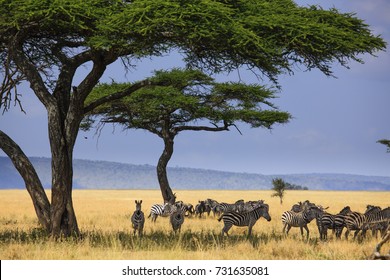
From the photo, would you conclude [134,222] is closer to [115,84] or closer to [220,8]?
[220,8]

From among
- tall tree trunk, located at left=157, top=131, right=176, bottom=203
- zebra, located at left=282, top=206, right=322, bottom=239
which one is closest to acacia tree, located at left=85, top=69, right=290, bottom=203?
tall tree trunk, located at left=157, top=131, right=176, bottom=203

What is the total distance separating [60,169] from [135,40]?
450 centimetres

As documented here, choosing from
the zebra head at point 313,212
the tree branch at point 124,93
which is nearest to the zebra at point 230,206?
the zebra head at point 313,212

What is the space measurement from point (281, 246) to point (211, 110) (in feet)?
57.0

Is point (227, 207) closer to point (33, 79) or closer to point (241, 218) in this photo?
point (241, 218)

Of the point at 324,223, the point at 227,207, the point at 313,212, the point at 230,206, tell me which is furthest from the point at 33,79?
the point at 227,207

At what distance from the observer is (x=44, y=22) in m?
15.0

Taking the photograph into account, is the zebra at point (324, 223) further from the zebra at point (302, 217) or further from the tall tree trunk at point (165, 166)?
the tall tree trunk at point (165, 166)

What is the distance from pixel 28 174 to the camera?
17.5 m

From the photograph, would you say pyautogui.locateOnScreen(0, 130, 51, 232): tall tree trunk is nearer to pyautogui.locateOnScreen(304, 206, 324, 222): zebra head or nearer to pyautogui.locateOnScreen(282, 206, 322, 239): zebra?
pyautogui.locateOnScreen(282, 206, 322, 239): zebra

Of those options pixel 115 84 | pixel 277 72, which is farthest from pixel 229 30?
pixel 115 84

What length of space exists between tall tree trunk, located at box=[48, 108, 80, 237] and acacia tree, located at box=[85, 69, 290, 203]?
44.8 feet

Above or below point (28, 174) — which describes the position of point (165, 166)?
above

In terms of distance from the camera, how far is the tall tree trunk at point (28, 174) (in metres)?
17.5
